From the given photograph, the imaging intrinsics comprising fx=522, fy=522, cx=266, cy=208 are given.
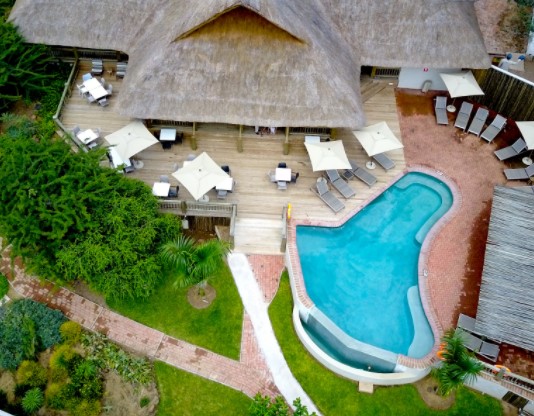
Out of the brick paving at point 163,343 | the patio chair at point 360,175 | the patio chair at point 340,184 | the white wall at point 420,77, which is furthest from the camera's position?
the white wall at point 420,77

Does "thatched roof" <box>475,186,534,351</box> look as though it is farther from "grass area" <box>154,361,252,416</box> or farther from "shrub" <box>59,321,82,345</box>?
"shrub" <box>59,321,82,345</box>

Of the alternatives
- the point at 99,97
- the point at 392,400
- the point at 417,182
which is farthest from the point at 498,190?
the point at 99,97

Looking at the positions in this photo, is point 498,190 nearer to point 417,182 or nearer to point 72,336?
point 417,182

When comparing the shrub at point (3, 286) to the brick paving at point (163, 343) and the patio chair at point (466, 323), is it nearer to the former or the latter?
the brick paving at point (163, 343)

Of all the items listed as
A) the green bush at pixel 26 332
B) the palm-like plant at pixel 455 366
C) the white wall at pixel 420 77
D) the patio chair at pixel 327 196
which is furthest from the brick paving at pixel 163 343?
the white wall at pixel 420 77

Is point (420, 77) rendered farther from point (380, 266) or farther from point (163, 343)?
point (163, 343)

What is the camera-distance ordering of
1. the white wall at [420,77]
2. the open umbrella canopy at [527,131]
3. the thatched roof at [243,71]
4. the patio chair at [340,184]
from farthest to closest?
the white wall at [420,77]
the open umbrella canopy at [527,131]
the patio chair at [340,184]
the thatched roof at [243,71]

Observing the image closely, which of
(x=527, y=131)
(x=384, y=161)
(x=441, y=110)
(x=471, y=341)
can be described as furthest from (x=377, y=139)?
(x=471, y=341)
